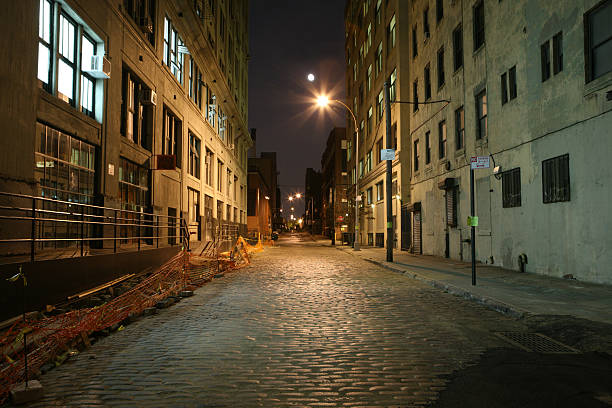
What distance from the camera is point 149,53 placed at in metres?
18.5

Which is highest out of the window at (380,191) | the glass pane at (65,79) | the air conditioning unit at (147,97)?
the air conditioning unit at (147,97)

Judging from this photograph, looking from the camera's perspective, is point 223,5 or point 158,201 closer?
point 158,201

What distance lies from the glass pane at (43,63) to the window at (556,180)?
1433 cm

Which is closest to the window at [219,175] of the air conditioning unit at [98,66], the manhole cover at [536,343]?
the air conditioning unit at [98,66]

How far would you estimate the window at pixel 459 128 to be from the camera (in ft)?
65.5

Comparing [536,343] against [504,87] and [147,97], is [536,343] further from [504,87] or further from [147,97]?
[147,97]

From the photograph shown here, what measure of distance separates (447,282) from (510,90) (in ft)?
26.5

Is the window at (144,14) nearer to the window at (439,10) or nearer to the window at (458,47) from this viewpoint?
the window at (458,47)

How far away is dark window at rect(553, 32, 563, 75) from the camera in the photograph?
13000 millimetres

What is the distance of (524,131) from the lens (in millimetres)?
14531

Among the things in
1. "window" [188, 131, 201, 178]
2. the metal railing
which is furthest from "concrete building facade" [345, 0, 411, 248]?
the metal railing

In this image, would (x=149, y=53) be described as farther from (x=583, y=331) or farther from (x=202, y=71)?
(x=583, y=331)

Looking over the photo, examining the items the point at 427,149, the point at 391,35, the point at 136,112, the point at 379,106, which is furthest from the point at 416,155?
the point at 136,112

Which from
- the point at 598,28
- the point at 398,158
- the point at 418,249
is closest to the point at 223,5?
the point at 398,158
